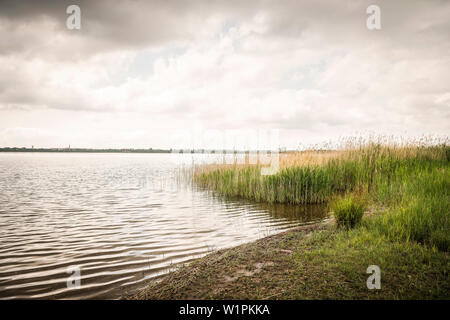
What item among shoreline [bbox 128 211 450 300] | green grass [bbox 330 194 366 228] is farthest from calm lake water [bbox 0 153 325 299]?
green grass [bbox 330 194 366 228]

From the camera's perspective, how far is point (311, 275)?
12.1 feet

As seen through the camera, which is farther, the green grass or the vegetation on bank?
the green grass

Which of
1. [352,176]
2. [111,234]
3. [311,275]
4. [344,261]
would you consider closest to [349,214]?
[344,261]

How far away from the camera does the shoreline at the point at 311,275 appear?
10.6 ft

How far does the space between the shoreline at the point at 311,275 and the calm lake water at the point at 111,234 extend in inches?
48.5

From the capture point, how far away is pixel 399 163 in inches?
508

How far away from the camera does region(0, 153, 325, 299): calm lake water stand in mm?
4754

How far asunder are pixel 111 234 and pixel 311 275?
6.18 metres

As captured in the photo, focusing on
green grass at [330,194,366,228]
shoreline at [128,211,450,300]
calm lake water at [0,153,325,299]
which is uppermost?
green grass at [330,194,366,228]

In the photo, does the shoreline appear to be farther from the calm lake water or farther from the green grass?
the calm lake water

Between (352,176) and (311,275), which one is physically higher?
(352,176)

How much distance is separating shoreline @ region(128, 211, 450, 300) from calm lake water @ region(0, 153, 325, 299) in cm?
123

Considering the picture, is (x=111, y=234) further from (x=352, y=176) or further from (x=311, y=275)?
(x=352, y=176)
